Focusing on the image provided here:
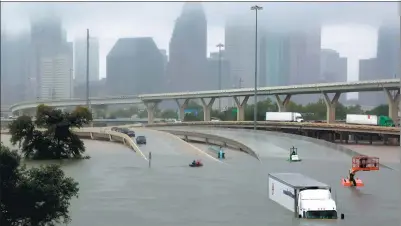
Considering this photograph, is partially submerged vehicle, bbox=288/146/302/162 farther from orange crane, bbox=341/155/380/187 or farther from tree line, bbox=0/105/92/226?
tree line, bbox=0/105/92/226

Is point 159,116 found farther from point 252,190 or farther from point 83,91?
point 252,190

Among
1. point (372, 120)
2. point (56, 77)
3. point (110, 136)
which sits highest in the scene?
point (56, 77)

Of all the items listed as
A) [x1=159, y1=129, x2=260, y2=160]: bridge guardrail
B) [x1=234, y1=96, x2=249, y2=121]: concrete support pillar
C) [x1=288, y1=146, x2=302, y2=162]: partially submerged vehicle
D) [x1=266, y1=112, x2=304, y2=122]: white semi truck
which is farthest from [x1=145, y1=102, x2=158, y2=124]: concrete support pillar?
[x1=288, y1=146, x2=302, y2=162]: partially submerged vehicle

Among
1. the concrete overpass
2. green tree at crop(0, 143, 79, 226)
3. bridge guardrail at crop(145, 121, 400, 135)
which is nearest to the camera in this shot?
green tree at crop(0, 143, 79, 226)

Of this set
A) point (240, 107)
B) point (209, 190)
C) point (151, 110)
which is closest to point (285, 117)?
point (240, 107)

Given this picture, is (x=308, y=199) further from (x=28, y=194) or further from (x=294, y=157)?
(x=294, y=157)

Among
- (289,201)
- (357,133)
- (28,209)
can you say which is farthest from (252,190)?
(357,133)

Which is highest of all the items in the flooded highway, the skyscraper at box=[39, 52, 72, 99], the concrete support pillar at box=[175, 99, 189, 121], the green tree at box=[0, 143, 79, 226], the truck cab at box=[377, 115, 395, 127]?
the skyscraper at box=[39, 52, 72, 99]

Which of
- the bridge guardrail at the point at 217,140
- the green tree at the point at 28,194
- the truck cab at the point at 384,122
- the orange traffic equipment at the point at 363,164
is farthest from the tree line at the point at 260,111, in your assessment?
the green tree at the point at 28,194
